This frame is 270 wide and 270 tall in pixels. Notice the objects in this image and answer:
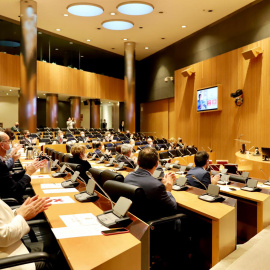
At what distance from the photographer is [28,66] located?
1133cm

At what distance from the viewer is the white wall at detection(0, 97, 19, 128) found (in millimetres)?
19625

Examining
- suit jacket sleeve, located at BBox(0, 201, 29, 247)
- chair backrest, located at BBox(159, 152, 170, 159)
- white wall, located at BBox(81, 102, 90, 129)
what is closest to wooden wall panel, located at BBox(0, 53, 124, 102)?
white wall, located at BBox(81, 102, 90, 129)

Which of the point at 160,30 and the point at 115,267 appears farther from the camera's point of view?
the point at 160,30

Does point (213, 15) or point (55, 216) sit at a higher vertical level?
point (213, 15)

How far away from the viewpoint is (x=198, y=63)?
497 inches

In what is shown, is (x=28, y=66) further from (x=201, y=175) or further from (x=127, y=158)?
(x=201, y=175)

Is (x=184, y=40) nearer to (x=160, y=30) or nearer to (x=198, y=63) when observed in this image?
(x=160, y=30)

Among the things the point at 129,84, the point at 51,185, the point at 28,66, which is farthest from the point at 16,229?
the point at 129,84

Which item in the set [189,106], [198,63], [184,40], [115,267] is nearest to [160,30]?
[184,40]

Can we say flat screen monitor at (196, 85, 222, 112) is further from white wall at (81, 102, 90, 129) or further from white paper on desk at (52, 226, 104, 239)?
white wall at (81, 102, 90, 129)

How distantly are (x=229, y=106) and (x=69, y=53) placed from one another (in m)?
12.2

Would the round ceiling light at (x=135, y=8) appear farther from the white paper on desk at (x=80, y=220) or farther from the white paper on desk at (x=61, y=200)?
the white paper on desk at (x=80, y=220)

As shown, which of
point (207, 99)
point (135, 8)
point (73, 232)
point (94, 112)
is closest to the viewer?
point (73, 232)

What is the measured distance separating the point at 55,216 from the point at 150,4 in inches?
420
